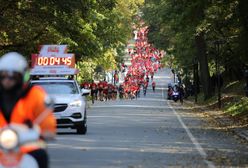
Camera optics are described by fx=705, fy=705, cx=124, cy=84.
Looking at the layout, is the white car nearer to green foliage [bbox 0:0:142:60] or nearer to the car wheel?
the car wheel

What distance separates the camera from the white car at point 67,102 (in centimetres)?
2255

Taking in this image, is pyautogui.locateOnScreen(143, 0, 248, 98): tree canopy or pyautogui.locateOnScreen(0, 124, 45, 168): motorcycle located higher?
pyautogui.locateOnScreen(143, 0, 248, 98): tree canopy

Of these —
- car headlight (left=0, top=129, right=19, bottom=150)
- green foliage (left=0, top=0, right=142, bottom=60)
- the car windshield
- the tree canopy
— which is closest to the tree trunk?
the tree canopy

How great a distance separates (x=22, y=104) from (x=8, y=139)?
0.41 metres

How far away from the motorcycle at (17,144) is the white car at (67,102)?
1618cm

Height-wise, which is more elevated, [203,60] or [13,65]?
[203,60]

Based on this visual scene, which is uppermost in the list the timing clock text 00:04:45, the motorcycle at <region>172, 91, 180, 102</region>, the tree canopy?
the tree canopy

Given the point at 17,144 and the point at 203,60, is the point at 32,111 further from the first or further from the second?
the point at 203,60

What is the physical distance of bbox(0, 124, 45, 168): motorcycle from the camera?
584cm

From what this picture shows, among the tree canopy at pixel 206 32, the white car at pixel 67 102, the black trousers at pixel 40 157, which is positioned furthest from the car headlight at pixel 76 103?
the black trousers at pixel 40 157

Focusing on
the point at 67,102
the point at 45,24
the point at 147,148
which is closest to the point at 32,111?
the point at 147,148

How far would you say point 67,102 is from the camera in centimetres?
2259

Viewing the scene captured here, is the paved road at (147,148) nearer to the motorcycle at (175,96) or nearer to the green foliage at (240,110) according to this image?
the green foliage at (240,110)

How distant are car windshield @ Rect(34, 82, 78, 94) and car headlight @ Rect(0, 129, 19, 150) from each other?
1712 cm
